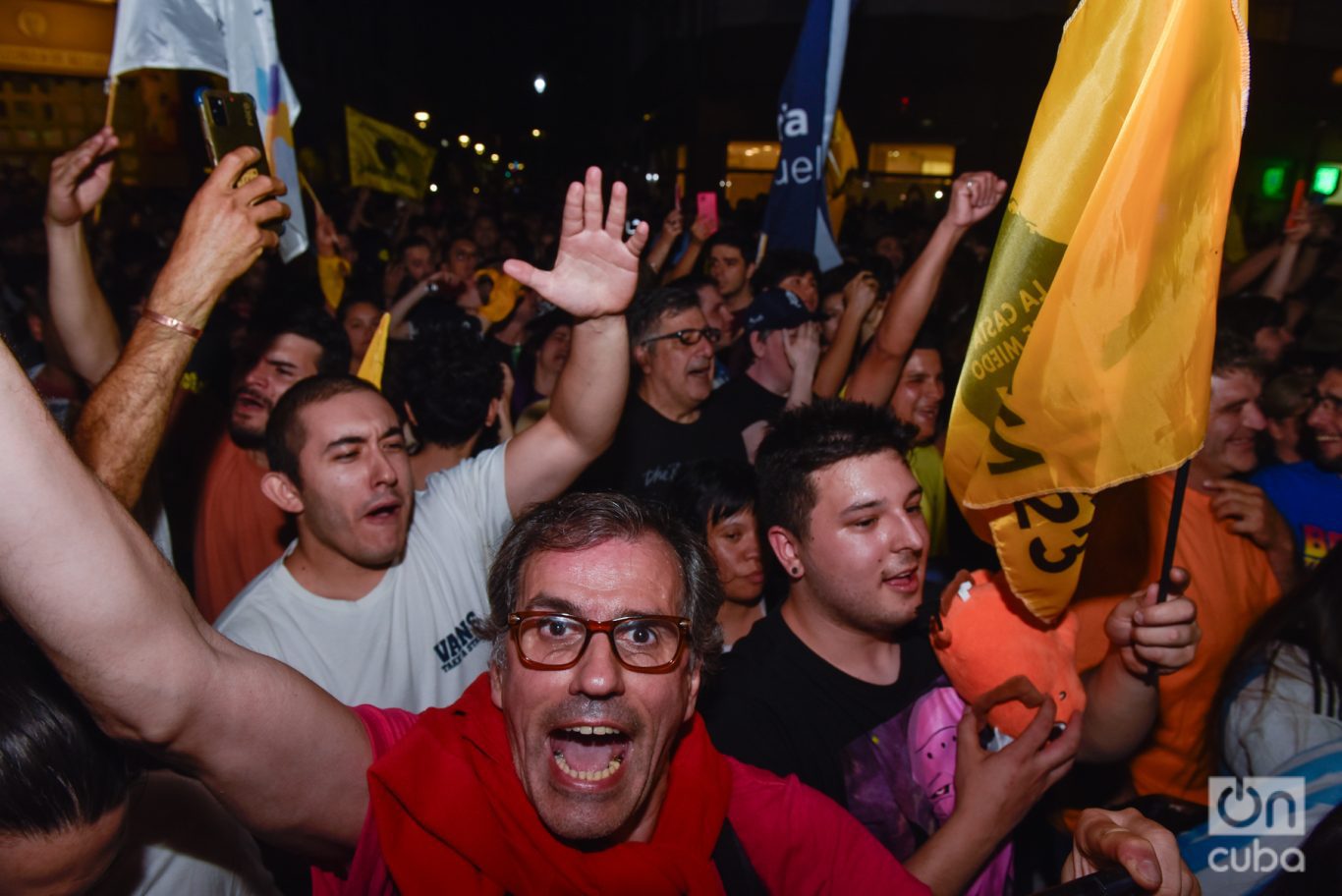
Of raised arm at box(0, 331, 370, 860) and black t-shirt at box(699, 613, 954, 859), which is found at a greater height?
raised arm at box(0, 331, 370, 860)

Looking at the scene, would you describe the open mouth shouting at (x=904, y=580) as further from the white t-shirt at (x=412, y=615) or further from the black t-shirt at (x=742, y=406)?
the black t-shirt at (x=742, y=406)

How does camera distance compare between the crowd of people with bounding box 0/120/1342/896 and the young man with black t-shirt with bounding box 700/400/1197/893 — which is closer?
the crowd of people with bounding box 0/120/1342/896

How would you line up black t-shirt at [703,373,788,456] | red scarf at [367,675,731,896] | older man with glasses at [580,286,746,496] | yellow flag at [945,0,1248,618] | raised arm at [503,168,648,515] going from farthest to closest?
black t-shirt at [703,373,788,456] → older man with glasses at [580,286,746,496] → raised arm at [503,168,648,515] → yellow flag at [945,0,1248,618] → red scarf at [367,675,731,896]

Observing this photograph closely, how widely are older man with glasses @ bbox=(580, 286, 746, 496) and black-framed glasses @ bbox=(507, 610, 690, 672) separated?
240cm

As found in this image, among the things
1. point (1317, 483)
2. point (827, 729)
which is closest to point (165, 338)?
point (827, 729)

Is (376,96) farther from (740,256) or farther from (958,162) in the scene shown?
(740,256)

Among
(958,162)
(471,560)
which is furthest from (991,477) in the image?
(958,162)

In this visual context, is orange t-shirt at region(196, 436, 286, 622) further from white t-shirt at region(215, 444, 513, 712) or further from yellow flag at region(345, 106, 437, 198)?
yellow flag at region(345, 106, 437, 198)

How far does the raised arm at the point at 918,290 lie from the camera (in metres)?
3.56

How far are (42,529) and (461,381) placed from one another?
272 cm

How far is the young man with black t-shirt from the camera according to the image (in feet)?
7.04

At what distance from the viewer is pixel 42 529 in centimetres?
110

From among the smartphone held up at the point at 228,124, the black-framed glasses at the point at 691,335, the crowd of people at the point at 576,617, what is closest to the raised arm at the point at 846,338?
the crowd of people at the point at 576,617

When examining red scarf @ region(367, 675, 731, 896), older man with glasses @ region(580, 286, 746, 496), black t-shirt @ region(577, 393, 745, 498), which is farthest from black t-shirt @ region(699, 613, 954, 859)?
older man with glasses @ region(580, 286, 746, 496)
